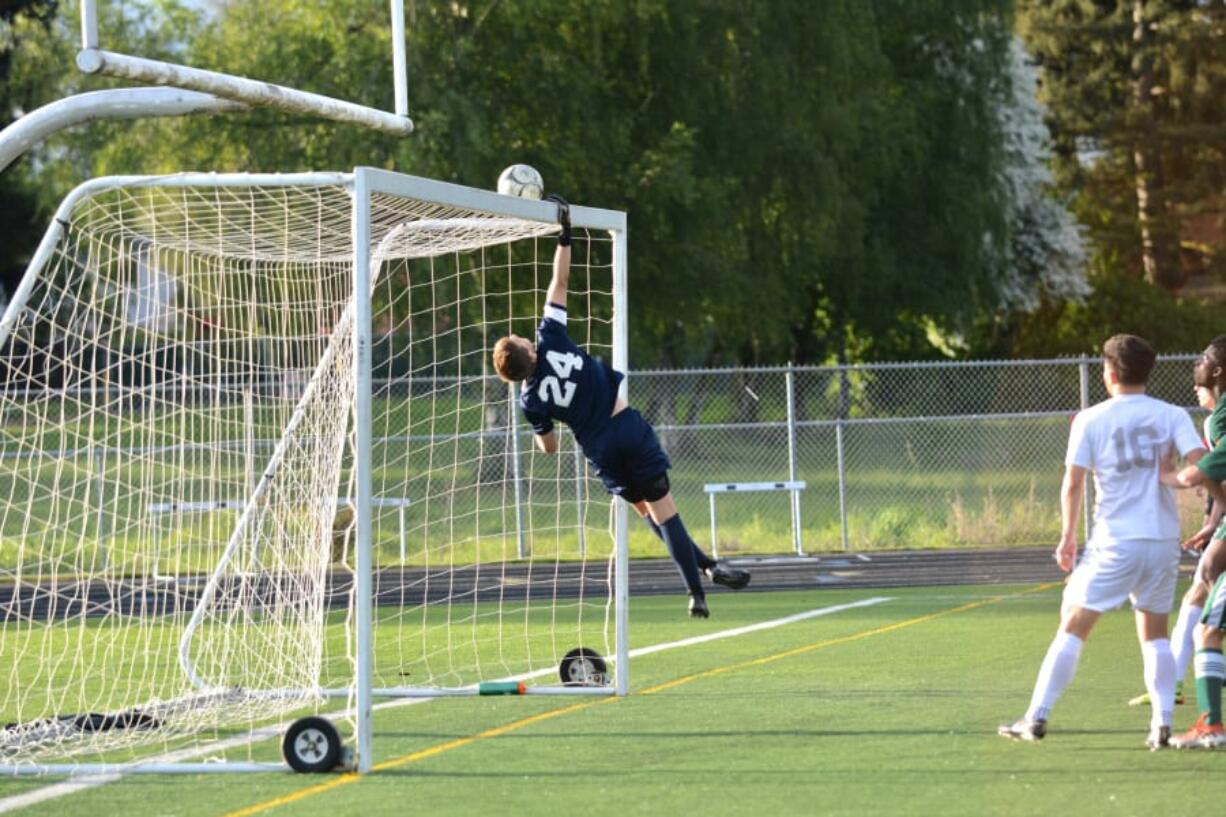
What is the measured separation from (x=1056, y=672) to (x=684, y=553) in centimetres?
285

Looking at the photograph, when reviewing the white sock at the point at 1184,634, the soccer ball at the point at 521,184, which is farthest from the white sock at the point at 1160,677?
the soccer ball at the point at 521,184

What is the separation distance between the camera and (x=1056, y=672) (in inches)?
313

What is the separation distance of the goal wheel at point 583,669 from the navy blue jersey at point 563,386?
1369 mm

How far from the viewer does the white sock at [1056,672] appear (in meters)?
7.93

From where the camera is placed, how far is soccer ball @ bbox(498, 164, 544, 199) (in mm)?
9828

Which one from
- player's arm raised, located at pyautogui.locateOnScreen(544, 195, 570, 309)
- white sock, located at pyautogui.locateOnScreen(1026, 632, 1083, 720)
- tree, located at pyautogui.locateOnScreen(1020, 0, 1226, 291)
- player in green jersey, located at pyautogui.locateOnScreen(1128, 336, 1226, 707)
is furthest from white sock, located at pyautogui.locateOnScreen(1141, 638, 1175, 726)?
tree, located at pyautogui.locateOnScreen(1020, 0, 1226, 291)

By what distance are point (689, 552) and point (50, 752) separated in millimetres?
3611

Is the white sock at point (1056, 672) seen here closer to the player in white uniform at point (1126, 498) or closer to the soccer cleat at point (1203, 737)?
the player in white uniform at point (1126, 498)

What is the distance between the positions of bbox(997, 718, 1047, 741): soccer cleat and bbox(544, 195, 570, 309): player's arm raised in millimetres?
3193

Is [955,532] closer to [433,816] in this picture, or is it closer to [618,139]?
[618,139]

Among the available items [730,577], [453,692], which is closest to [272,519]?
[453,692]

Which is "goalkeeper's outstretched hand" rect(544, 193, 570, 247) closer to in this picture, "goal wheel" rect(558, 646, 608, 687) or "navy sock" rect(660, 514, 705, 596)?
"navy sock" rect(660, 514, 705, 596)

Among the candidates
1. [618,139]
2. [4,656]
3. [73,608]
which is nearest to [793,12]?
[618,139]

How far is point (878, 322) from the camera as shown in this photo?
36156mm
